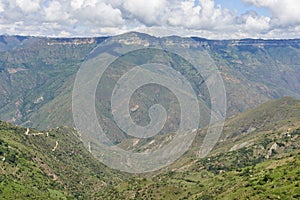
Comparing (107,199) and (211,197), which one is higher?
(211,197)

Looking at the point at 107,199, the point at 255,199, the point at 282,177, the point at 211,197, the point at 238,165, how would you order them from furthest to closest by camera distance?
the point at 238,165 < the point at 107,199 < the point at 211,197 < the point at 282,177 < the point at 255,199

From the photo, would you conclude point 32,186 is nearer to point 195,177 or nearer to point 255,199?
point 195,177

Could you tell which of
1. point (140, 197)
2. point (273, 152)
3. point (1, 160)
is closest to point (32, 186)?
point (1, 160)

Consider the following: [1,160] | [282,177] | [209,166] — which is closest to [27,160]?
[1,160]

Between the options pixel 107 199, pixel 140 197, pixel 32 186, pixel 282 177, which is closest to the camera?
pixel 282 177

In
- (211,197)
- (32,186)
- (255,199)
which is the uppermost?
(255,199)

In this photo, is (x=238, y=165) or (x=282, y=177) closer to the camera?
(x=282, y=177)

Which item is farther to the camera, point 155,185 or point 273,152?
point 273,152

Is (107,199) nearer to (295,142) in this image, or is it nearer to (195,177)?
(195,177)

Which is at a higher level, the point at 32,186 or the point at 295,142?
the point at 295,142
